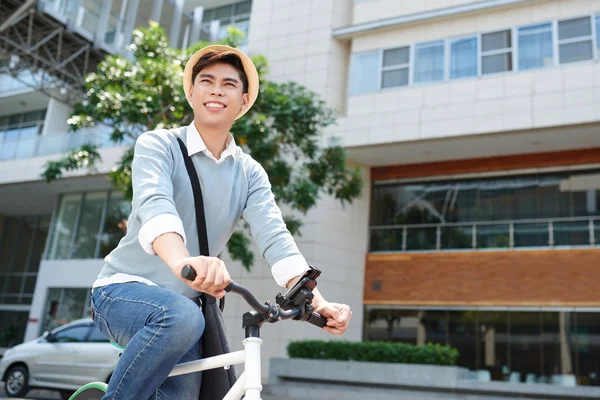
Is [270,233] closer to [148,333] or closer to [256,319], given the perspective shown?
[256,319]

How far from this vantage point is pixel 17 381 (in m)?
11.9

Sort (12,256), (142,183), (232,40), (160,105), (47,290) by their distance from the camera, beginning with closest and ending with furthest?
(142,183) < (160,105) < (232,40) < (47,290) < (12,256)

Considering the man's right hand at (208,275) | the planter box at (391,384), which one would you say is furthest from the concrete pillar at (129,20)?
the man's right hand at (208,275)

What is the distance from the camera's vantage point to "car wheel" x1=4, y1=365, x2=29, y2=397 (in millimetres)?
11766

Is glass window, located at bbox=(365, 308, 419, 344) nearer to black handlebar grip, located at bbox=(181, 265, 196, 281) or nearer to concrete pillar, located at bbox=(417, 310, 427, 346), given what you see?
concrete pillar, located at bbox=(417, 310, 427, 346)

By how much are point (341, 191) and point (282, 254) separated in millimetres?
12484

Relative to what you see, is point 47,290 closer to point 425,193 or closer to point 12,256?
point 12,256

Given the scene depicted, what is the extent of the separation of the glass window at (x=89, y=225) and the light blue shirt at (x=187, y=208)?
21077 millimetres

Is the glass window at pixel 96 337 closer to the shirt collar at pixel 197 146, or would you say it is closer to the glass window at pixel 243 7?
the shirt collar at pixel 197 146

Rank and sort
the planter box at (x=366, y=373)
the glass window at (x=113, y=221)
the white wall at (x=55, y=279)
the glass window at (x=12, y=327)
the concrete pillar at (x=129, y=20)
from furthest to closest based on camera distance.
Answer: the glass window at (x=12, y=327)
the glass window at (x=113, y=221)
the white wall at (x=55, y=279)
the concrete pillar at (x=129, y=20)
the planter box at (x=366, y=373)

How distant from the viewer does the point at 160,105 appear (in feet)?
41.0

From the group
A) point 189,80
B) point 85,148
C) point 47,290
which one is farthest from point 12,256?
point 189,80

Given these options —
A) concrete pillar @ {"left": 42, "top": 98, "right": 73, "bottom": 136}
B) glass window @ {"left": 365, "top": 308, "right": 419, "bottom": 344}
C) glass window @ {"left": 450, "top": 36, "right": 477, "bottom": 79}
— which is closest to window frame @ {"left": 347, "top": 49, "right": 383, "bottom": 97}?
glass window @ {"left": 450, "top": 36, "right": 477, "bottom": 79}

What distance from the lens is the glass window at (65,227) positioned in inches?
902
